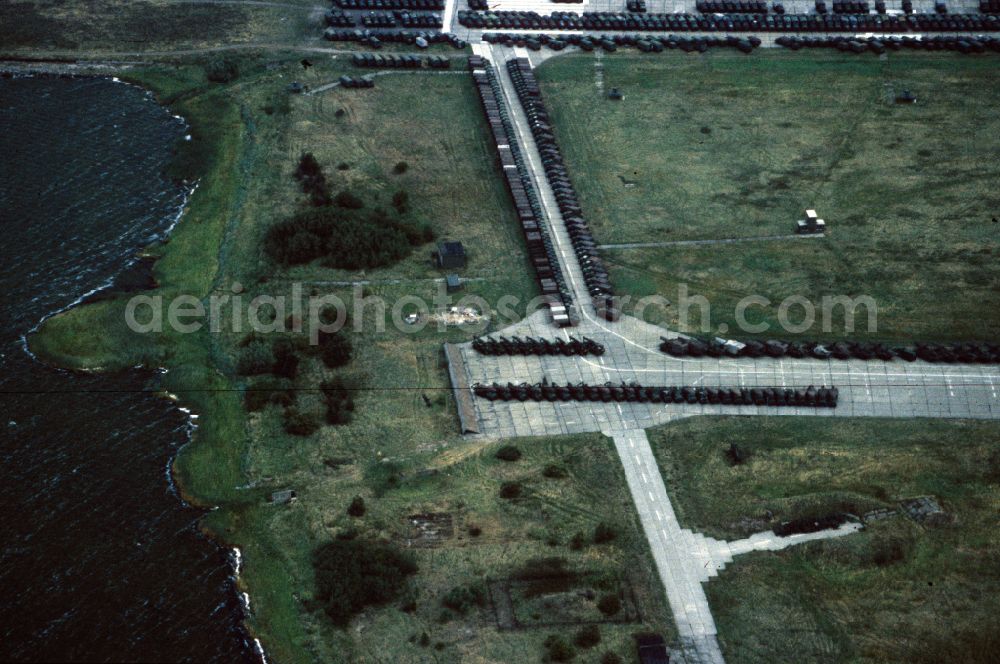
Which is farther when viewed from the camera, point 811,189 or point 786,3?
point 786,3

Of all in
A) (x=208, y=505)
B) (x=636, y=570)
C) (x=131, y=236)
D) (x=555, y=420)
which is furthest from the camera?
(x=131, y=236)

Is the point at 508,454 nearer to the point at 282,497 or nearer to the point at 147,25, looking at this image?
the point at 282,497

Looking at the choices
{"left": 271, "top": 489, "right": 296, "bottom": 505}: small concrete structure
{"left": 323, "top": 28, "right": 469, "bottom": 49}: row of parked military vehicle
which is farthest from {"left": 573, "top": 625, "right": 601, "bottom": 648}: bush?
{"left": 323, "top": 28, "right": 469, "bottom": 49}: row of parked military vehicle

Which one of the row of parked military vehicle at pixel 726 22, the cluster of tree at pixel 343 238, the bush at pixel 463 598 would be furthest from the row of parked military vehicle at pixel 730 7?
the bush at pixel 463 598

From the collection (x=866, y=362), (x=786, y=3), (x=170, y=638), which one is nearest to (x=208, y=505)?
(x=170, y=638)

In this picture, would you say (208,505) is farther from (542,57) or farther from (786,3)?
(786,3)

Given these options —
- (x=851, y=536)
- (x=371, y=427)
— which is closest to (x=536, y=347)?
(x=371, y=427)

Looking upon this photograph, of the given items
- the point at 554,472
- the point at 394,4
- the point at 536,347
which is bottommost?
the point at 554,472
